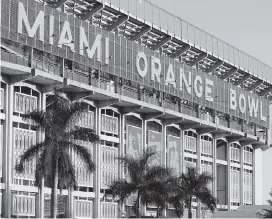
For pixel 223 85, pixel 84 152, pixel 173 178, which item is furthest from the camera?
pixel 223 85

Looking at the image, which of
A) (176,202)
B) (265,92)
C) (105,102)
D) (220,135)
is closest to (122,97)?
(105,102)

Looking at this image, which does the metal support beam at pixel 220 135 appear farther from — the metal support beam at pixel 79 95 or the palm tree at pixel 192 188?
the metal support beam at pixel 79 95

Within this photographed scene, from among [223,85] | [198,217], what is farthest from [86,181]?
[223,85]

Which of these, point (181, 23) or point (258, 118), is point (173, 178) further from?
point (258, 118)

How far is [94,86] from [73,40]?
5379mm

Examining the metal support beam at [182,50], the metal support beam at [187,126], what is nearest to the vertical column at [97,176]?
the metal support beam at [182,50]

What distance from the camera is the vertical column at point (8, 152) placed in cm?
7656

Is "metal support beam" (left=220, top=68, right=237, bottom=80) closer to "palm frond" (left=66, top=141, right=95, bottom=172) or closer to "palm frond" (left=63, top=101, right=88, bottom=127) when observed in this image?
"palm frond" (left=66, top=141, right=95, bottom=172)

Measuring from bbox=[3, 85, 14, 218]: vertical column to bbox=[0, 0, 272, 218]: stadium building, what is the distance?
9cm

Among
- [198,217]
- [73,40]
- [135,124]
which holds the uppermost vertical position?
[73,40]

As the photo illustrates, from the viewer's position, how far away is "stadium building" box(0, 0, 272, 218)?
257 feet

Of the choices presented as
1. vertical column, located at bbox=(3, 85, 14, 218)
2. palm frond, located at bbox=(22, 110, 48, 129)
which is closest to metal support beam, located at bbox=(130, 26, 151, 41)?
vertical column, located at bbox=(3, 85, 14, 218)

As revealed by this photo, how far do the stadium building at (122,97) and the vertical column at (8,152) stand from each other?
0.09 meters

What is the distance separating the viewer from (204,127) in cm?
11144
